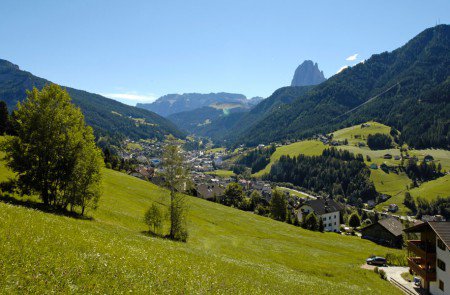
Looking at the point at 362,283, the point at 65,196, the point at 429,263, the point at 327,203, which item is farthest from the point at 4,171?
the point at 327,203

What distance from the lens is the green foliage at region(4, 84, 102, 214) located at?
32.2 metres

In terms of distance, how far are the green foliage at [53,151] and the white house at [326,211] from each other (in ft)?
382

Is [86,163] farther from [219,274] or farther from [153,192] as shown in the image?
[153,192]

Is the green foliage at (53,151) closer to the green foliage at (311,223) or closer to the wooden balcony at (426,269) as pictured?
the wooden balcony at (426,269)

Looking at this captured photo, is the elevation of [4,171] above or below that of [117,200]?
above

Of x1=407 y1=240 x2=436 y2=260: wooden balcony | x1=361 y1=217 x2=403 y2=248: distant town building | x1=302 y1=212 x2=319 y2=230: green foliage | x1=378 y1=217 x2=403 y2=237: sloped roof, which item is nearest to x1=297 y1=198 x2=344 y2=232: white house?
x1=361 y1=217 x2=403 y2=248: distant town building

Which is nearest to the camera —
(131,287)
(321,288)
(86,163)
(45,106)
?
(131,287)

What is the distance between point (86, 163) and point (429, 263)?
160ft

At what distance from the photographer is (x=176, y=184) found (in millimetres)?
42781

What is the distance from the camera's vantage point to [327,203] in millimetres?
144125

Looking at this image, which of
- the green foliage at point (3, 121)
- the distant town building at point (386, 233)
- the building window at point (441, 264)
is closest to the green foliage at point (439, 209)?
the distant town building at point (386, 233)

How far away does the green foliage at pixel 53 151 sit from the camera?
106 ft

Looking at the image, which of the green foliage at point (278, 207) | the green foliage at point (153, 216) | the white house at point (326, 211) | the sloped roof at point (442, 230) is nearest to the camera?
the green foliage at point (153, 216)

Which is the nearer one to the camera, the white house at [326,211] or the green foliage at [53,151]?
the green foliage at [53,151]
